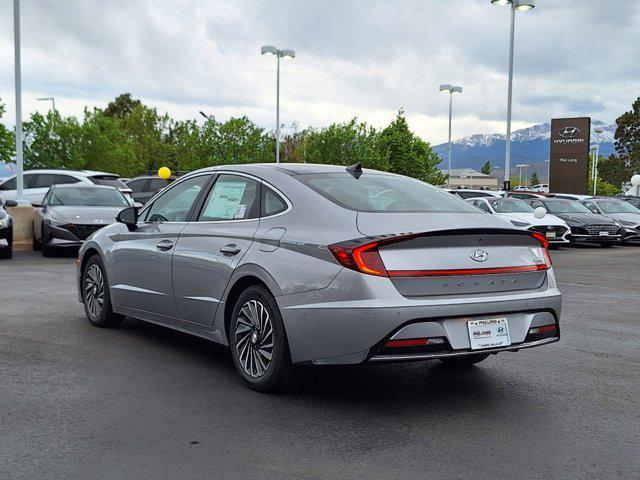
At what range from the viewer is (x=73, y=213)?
1587cm

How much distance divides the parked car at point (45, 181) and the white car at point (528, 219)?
10756mm

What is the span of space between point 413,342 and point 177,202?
287 cm

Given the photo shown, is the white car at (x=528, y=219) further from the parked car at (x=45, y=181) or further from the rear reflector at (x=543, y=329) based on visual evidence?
the rear reflector at (x=543, y=329)

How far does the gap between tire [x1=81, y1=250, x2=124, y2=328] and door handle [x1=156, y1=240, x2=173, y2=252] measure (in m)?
1.21

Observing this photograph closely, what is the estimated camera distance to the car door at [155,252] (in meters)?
6.38

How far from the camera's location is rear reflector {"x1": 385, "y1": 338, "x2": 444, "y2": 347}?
461 cm

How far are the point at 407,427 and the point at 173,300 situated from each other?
2433 mm

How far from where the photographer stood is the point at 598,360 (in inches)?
255

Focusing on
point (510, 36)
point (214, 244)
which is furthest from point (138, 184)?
point (214, 244)

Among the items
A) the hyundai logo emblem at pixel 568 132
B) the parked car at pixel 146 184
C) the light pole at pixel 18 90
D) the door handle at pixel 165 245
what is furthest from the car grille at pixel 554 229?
the hyundai logo emblem at pixel 568 132

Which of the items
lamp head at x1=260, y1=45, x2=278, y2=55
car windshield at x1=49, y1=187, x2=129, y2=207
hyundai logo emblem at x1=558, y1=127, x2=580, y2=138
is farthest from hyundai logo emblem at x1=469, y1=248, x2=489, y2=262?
hyundai logo emblem at x1=558, y1=127, x2=580, y2=138

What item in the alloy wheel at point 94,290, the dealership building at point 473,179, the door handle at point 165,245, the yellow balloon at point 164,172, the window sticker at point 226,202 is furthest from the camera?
the dealership building at point 473,179

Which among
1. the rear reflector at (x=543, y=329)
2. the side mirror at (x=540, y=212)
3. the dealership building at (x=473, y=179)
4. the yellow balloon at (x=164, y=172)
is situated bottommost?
the rear reflector at (x=543, y=329)

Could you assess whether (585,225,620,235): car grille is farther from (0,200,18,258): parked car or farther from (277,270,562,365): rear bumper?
(277,270,562,365): rear bumper
